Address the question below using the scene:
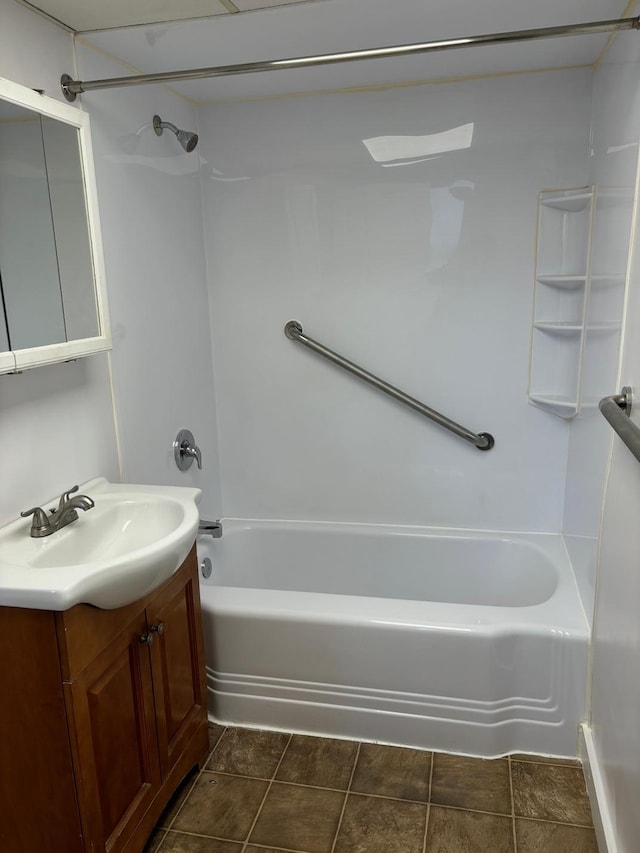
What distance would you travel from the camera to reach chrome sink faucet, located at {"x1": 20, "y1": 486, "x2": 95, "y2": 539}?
1.47 m

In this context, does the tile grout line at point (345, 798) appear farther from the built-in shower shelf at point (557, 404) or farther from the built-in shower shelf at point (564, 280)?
the built-in shower shelf at point (564, 280)

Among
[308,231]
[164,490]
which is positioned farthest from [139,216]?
[164,490]

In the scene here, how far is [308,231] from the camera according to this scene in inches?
97.9

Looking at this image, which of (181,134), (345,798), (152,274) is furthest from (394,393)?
(345,798)

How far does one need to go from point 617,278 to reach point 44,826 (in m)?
1.80

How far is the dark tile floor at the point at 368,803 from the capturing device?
1611 mm

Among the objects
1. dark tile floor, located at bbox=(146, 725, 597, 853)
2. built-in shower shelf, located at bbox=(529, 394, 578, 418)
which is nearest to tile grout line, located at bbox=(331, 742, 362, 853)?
dark tile floor, located at bbox=(146, 725, 597, 853)

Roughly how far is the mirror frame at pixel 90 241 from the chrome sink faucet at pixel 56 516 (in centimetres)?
32

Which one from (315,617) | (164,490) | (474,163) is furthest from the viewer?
(474,163)

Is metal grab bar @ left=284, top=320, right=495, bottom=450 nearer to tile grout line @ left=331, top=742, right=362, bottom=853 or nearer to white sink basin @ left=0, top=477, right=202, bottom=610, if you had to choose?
white sink basin @ left=0, top=477, right=202, bottom=610

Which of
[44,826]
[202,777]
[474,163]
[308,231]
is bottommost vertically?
[202,777]

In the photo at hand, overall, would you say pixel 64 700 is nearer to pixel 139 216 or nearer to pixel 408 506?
pixel 139 216

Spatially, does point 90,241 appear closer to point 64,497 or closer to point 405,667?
point 64,497

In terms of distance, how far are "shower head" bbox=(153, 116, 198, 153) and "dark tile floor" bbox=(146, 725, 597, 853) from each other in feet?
6.09
